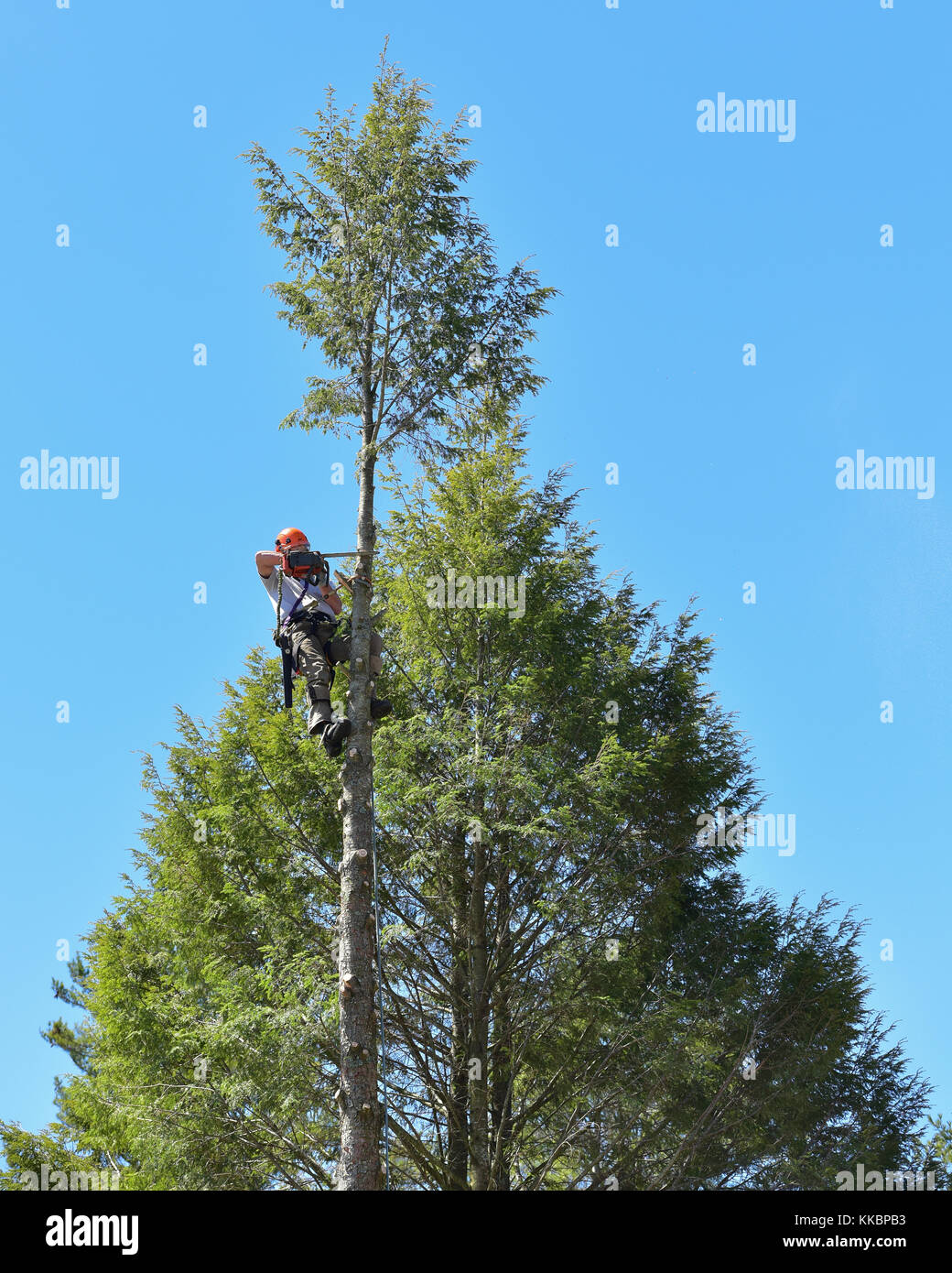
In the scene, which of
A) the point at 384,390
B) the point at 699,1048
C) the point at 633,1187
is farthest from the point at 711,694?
the point at 384,390

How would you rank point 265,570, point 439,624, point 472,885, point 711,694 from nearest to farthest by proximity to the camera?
point 265,570
point 472,885
point 439,624
point 711,694

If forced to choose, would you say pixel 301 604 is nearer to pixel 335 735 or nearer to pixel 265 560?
pixel 265 560

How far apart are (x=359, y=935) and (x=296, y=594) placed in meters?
2.79

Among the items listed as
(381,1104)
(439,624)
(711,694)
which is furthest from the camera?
(711,694)

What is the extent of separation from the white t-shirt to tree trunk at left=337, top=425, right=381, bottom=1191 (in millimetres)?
666

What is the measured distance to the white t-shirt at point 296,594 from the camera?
8609 mm

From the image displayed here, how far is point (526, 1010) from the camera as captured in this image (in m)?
11.4

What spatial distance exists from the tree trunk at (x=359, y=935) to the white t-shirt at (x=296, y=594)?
67 cm

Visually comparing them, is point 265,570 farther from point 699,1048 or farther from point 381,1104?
point 699,1048

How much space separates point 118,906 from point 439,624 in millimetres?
5115

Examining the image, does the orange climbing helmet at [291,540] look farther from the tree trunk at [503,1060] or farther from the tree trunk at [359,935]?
the tree trunk at [503,1060]

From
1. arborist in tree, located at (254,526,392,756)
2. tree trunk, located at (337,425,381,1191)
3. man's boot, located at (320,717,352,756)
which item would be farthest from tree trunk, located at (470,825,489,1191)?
tree trunk, located at (337,425,381,1191)

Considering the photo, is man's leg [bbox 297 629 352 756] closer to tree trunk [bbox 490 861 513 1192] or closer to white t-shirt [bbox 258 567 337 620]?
white t-shirt [bbox 258 567 337 620]

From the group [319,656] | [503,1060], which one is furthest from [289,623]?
[503,1060]
